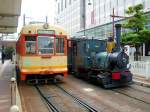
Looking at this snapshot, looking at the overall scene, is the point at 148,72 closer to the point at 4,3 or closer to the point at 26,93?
the point at 26,93

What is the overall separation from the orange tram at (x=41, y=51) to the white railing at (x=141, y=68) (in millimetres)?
5046

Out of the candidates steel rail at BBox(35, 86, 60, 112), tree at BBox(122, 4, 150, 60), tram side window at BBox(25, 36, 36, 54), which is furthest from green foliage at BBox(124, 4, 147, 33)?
steel rail at BBox(35, 86, 60, 112)

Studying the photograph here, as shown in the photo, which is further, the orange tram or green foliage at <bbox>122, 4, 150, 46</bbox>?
green foliage at <bbox>122, 4, 150, 46</bbox>

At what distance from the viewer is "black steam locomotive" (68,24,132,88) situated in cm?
1759

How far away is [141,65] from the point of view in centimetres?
2189

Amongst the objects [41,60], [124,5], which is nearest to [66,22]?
[124,5]

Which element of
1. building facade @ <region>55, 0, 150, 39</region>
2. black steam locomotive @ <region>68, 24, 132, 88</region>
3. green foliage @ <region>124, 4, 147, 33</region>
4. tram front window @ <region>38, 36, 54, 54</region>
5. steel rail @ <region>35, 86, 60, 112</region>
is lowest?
steel rail @ <region>35, 86, 60, 112</region>

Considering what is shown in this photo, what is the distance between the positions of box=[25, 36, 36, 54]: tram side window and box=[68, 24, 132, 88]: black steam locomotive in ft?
11.7

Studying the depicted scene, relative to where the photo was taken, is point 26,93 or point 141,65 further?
point 141,65

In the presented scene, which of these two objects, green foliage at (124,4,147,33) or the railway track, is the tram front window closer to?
the railway track

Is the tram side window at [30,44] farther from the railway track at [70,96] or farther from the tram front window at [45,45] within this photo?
the railway track at [70,96]

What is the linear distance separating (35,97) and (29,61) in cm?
380

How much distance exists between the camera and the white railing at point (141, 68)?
2066 centimetres

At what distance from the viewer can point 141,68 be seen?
21844mm
